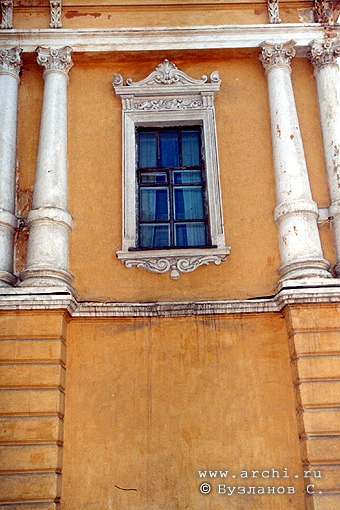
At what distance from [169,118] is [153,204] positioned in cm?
129

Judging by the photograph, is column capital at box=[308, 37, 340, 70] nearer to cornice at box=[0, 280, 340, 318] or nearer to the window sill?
the window sill

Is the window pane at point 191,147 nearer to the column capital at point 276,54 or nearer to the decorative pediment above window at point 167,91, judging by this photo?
the decorative pediment above window at point 167,91

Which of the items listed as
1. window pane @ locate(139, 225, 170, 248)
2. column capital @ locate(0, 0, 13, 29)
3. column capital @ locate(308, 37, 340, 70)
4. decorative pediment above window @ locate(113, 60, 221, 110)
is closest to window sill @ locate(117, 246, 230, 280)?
window pane @ locate(139, 225, 170, 248)

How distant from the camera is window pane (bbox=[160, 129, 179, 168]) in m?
8.83

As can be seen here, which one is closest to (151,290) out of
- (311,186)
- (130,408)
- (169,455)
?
(130,408)

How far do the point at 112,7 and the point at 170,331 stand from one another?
195 inches

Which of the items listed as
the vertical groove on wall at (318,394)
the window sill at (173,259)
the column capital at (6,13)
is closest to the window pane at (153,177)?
the window sill at (173,259)

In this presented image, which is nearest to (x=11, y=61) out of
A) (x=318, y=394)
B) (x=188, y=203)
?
(x=188, y=203)

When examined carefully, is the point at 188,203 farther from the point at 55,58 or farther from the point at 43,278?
the point at 55,58

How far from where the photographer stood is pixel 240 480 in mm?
6898

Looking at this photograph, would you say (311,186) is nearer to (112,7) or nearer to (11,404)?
(112,7)

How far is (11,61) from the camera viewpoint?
889cm

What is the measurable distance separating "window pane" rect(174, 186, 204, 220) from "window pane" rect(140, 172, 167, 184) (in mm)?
247

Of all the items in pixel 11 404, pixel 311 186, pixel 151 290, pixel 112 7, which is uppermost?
pixel 112 7
